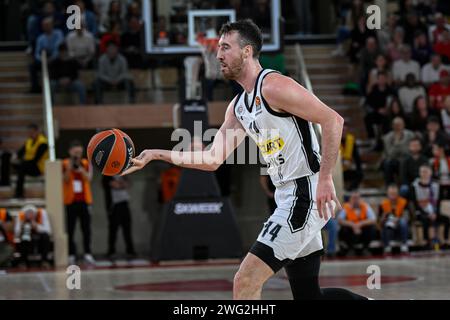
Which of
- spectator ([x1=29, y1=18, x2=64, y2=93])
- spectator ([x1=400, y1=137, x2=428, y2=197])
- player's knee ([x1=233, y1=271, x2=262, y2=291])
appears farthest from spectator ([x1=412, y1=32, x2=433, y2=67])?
player's knee ([x1=233, y1=271, x2=262, y2=291])

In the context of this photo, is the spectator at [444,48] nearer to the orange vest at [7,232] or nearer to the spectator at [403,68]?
the spectator at [403,68]

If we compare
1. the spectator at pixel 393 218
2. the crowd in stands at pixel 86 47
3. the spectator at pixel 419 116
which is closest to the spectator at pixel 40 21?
the crowd in stands at pixel 86 47

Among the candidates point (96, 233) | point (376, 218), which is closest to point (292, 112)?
point (376, 218)

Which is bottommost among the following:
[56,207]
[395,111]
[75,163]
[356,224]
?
[356,224]

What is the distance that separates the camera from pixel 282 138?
6.07m

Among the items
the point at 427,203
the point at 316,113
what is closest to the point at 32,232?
the point at 427,203

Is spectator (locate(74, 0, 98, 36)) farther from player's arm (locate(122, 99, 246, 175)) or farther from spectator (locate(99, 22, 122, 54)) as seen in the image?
player's arm (locate(122, 99, 246, 175))

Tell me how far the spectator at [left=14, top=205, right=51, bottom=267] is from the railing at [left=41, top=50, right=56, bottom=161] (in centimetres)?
117

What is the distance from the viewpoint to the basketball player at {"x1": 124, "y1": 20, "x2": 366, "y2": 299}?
5.84m

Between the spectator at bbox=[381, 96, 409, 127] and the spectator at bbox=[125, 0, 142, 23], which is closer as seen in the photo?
the spectator at bbox=[381, 96, 409, 127]

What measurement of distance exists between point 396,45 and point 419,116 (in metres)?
2.24

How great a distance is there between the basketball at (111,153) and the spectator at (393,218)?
9807mm

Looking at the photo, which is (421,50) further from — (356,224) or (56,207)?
(56,207)

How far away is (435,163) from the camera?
53.4 ft
